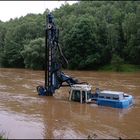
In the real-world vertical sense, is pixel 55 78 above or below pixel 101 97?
above

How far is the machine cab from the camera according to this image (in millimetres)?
26234

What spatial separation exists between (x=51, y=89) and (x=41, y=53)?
36167 millimetres

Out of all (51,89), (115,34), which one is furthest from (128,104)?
(115,34)

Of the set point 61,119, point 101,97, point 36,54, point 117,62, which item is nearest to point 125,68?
point 117,62

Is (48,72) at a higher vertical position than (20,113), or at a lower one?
higher

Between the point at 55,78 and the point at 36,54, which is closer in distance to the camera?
the point at 55,78

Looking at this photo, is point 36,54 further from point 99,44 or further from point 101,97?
point 101,97

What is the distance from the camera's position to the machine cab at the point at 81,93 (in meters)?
26.2

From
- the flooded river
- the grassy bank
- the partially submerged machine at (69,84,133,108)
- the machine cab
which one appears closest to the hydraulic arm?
the flooded river

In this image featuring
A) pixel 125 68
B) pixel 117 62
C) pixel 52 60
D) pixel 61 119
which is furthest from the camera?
pixel 117 62

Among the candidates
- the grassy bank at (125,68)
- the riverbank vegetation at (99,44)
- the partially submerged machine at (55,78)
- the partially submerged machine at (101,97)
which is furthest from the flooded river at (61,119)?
the riverbank vegetation at (99,44)

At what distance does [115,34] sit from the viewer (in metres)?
64.5

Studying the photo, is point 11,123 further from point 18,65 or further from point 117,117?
point 18,65

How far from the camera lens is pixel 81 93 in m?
26.7
